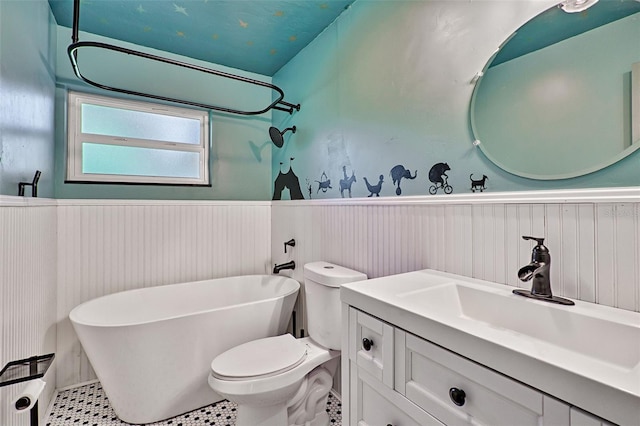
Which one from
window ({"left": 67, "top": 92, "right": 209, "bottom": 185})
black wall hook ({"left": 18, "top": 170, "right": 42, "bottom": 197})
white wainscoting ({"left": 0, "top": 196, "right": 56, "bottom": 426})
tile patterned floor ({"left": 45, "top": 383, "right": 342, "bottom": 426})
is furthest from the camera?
window ({"left": 67, "top": 92, "right": 209, "bottom": 185})

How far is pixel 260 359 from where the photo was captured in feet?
4.75

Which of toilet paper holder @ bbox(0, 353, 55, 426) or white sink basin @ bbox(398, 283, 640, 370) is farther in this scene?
toilet paper holder @ bbox(0, 353, 55, 426)

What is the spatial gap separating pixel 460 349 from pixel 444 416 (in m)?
0.19

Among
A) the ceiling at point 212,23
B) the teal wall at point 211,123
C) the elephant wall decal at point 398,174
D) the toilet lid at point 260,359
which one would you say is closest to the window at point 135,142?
the teal wall at point 211,123

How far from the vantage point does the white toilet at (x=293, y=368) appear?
1322 millimetres

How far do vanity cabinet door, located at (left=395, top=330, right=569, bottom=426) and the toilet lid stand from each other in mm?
753

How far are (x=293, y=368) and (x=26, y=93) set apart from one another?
1821mm

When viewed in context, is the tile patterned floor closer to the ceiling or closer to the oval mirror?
the oval mirror

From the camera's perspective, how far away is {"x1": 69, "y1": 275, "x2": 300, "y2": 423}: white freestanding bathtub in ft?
4.96

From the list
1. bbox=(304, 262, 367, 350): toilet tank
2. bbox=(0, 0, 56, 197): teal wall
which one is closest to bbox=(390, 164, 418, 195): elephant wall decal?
bbox=(304, 262, 367, 350): toilet tank

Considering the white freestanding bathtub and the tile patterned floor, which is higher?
the white freestanding bathtub

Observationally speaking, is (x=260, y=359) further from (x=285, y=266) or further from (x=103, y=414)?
(x=103, y=414)

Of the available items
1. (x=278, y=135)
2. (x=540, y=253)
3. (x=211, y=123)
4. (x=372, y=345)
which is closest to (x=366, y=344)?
(x=372, y=345)

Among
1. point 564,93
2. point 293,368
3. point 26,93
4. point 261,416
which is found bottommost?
point 261,416
